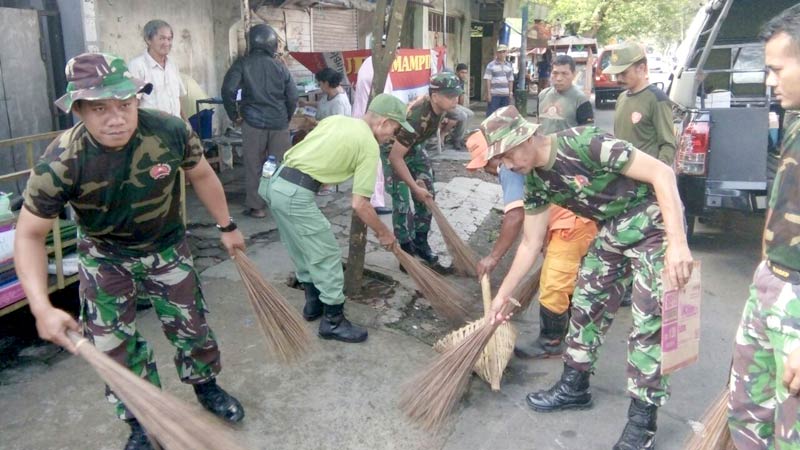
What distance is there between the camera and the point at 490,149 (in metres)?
2.66

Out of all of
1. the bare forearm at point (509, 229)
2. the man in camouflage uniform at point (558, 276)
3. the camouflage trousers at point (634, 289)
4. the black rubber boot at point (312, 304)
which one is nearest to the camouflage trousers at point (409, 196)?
the black rubber boot at point (312, 304)

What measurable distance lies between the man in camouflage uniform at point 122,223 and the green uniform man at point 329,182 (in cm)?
67

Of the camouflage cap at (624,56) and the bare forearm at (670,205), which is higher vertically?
the camouflage cap at (624,56)

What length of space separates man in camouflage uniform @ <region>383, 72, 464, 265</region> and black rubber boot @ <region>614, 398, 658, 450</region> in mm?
2343

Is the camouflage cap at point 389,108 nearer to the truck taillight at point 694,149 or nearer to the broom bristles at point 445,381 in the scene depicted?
the broom bristles at point 445,381

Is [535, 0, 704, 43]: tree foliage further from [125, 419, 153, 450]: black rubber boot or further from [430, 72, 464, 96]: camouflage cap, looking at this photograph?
[125, 419, 153, 450]: black rubber boot

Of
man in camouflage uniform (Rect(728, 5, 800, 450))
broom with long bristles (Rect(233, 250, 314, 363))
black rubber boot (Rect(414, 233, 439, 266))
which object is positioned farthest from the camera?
black rubber boot (Rect(414, 233, 439, 266))

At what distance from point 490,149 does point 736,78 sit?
6.41 metres

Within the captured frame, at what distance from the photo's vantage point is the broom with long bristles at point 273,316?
3.33 m

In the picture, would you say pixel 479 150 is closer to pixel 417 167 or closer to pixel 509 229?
pixel 509 229

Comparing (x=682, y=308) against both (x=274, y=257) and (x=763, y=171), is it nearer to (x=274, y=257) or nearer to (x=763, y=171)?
(x=763, y=171)

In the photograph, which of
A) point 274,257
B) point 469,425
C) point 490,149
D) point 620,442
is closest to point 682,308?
point 620,442

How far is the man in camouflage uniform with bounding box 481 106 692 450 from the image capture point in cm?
262

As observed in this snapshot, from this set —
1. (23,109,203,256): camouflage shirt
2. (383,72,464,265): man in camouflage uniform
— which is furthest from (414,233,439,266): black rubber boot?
(23,109,203,256): camouflage shirt
